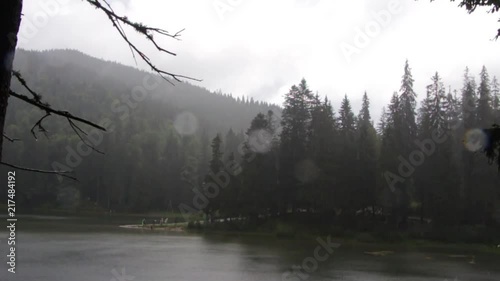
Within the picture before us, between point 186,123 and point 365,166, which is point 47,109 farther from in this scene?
point 186,123

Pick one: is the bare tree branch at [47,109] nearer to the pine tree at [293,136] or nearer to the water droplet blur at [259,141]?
the pine tree at [293,136]

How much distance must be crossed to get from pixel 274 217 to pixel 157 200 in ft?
156

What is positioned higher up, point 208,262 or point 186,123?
point 186,123

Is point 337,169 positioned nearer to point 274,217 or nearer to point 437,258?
point 274,217

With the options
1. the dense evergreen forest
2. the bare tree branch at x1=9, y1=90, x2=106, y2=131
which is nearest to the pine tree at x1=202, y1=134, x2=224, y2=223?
the dense evergreen forest

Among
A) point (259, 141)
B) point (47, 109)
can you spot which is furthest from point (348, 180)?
point (47, 109)

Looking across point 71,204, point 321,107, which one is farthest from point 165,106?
point 321,107

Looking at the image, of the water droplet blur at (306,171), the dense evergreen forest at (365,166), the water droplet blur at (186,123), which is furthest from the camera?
the water droplet blur at (186,123)

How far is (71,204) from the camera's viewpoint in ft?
279

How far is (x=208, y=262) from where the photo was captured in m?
25.8

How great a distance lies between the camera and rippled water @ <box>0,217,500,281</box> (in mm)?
21234

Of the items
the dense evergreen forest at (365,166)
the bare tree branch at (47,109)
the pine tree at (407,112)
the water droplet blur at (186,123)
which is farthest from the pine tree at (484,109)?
the water droplet blur at (186,123)

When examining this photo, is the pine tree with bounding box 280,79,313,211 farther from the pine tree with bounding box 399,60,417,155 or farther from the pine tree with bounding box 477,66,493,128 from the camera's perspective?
the pine tree with bounding box 477,66,493,128

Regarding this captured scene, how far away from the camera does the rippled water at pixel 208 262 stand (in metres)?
21.2
